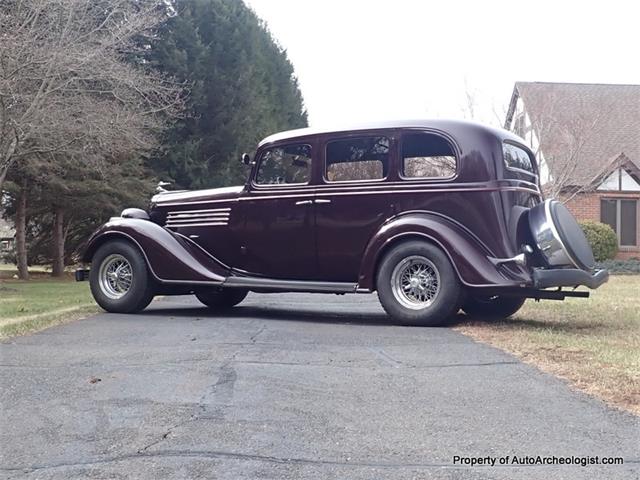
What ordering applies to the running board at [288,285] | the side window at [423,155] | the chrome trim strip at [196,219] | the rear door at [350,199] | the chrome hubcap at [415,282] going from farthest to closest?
the chrome trim strip at [196,219] → the running board at [288,285] → the rear door at [350,199] → the side window at [423,155] → the chrome hubcap at [415,282]

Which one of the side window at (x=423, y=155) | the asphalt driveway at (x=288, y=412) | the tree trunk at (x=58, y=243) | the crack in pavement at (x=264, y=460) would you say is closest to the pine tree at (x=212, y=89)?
the tree trunk at (x=58, y=243)

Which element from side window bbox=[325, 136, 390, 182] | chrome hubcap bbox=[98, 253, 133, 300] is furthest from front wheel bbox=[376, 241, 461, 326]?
chrome hubcap bbox=[98, 253, 133, 300]

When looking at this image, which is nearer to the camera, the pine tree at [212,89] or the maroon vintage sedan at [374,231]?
the maroon vintage sedan at [374,231]

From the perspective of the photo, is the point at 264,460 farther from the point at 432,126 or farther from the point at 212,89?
the point at 212,89

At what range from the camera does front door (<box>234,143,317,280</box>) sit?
8016mm

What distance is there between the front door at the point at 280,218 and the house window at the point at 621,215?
18179 millimetres

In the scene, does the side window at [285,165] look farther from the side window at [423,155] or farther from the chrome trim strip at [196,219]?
the side window at [423,155]

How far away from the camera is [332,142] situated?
8078mm

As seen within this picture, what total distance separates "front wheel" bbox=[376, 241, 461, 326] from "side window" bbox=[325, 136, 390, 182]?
948mm

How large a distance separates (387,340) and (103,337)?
2501 millimetres

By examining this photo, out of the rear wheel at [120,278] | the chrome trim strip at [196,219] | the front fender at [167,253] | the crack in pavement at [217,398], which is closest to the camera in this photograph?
the crack in pavement at [217,398]

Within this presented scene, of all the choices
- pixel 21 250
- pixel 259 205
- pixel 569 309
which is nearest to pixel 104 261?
pixel 259 205

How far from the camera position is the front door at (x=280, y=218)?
8.02m

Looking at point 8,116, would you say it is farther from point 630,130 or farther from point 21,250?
point 630,130
